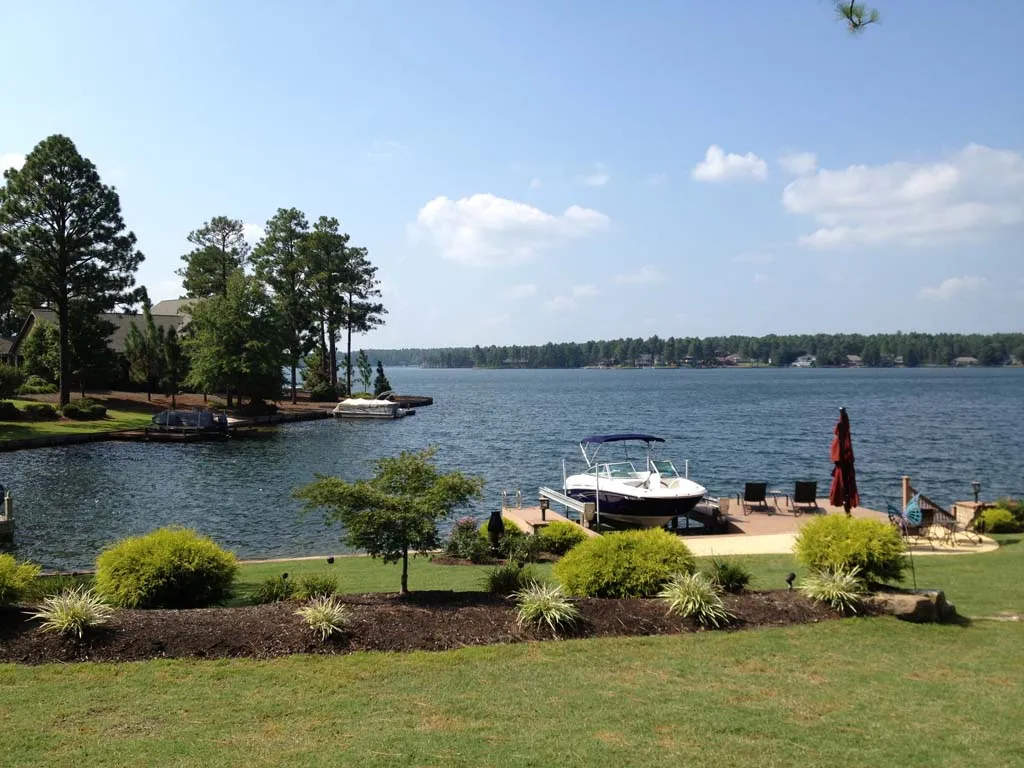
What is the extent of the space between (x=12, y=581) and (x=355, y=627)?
4591 millimetres

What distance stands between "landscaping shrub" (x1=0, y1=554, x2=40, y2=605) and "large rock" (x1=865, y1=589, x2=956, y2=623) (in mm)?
11473

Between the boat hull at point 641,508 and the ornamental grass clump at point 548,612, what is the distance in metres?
14.0

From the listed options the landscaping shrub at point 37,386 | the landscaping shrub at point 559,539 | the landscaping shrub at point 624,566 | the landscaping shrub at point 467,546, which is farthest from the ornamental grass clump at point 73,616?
the landscaping shrub at point 37,386

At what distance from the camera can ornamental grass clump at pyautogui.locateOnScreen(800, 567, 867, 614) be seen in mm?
10742

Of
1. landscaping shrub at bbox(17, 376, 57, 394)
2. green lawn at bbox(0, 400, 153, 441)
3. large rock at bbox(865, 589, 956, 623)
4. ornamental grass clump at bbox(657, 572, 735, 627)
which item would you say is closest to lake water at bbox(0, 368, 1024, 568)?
green lawn at bbox(0, 400, 153, 441)

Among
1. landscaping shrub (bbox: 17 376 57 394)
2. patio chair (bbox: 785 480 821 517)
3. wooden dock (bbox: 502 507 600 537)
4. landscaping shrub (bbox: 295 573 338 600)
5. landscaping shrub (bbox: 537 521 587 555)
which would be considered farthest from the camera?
landscaping shrub (bbox: 17 376 57 394)

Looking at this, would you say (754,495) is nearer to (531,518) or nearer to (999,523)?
(999,523)

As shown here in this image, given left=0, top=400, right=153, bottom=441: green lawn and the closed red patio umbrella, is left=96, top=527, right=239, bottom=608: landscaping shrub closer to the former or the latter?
the closed red patio umbrella

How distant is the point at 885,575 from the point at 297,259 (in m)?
75.3

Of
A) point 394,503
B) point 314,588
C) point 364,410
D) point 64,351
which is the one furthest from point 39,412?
point 394,503

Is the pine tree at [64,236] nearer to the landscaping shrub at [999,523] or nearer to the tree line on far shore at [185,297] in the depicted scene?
the tree line on far shore at [185,297]

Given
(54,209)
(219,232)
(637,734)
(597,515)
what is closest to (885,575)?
(637,734)

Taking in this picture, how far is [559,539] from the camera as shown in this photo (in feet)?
59.5

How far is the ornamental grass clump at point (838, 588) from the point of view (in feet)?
35.2
